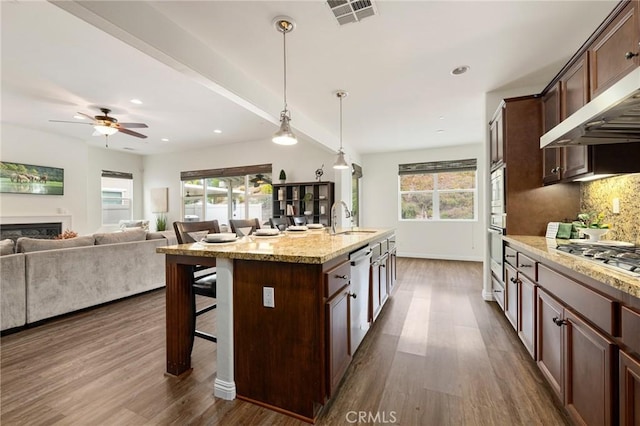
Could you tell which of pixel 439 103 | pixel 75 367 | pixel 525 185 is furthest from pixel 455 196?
pixel 75 367

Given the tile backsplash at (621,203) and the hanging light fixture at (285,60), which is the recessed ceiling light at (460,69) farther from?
the hanging light fixture at (285,60)

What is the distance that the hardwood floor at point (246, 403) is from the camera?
5.14 feet

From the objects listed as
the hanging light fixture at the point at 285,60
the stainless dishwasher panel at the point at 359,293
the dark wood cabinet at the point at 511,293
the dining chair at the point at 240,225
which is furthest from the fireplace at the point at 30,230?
the dark wood cabinet at the point at 511,293

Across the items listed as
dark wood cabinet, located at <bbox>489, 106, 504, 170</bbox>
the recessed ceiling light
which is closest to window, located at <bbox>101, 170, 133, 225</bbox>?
the recessed ceiling light

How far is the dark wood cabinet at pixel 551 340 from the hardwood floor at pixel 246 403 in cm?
19

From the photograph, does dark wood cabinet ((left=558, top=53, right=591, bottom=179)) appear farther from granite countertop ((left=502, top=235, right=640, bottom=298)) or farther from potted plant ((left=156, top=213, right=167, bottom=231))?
potted plant ((left=156, top=213, right=167, bottom=231))

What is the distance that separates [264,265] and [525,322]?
2.02 metres

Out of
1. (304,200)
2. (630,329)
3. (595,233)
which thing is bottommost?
(630,329)

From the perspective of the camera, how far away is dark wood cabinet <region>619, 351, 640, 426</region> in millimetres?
972

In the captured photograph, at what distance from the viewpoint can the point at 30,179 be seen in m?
5.48

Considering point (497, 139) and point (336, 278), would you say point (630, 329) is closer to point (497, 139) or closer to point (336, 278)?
point (336, 278)

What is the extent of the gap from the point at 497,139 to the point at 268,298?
306cm

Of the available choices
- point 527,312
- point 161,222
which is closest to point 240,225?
point 527,312

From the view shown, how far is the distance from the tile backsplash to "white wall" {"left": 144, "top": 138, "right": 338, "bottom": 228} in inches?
146
